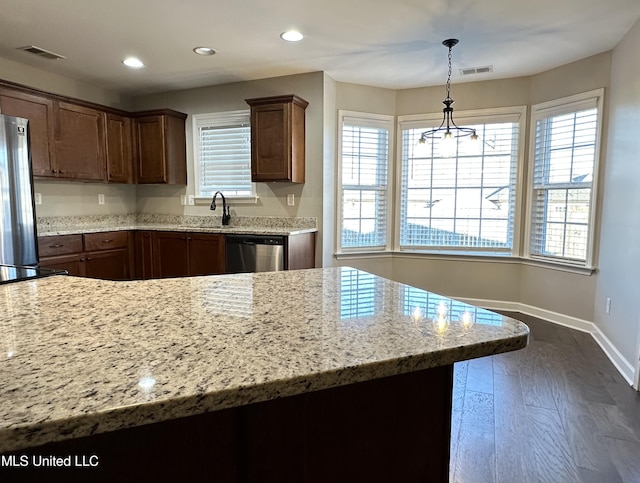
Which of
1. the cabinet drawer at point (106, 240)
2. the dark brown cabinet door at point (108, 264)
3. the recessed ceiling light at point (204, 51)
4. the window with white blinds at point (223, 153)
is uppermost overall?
the recessed ceiling light at point (204, 51)

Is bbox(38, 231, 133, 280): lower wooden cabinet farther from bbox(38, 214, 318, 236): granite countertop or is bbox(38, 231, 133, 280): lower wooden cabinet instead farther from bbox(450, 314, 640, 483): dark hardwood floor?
A: bbox(450, 314, 640, 483): dark hardwood floor

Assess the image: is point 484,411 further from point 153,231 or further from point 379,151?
point 153,231

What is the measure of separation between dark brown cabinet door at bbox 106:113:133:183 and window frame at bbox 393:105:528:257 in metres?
3.18

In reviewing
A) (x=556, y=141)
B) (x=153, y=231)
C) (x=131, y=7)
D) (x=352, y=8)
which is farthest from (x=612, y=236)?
(x=153, y=231)

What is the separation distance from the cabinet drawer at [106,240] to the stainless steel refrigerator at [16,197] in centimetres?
57

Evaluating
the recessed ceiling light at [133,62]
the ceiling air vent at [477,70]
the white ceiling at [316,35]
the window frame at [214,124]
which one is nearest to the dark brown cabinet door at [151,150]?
the window frame at [214,124]

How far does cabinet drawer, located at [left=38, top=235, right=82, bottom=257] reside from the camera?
3498 mm

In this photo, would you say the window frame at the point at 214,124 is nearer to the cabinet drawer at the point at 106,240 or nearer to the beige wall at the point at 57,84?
the cabinet drawer at the point at 106,240

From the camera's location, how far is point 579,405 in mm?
2336

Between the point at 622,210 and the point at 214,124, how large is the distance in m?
4.07

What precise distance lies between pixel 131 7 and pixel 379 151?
2787mm

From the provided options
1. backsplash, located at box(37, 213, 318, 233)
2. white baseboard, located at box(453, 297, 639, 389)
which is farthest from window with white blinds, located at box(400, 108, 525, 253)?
backsplash, located at box(37, 213, 318, 233)

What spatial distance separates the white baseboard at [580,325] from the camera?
9.07 ft

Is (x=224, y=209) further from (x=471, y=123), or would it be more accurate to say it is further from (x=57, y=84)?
(x=471, y=123)
